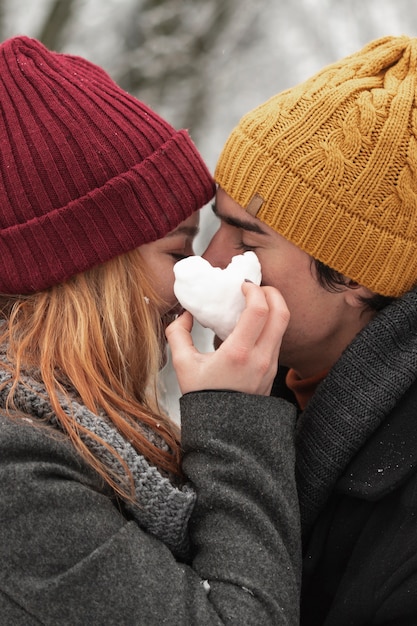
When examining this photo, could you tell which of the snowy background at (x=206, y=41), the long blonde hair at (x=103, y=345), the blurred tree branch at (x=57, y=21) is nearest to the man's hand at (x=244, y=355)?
the long blonde hair at (x=103, y=345)

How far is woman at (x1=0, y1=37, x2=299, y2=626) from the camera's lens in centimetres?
160

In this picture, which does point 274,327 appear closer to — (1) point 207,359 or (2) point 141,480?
(1) point 207,359

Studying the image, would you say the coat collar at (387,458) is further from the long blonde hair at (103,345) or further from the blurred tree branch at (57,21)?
the blurred tree branch at (57,21)

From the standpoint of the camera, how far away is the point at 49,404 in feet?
6.08

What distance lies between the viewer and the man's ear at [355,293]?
2387 millimetres

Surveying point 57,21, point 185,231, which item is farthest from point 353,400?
point 57,21

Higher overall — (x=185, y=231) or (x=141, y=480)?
(x=185, y=231)

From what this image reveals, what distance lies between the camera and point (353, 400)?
6.78 feet

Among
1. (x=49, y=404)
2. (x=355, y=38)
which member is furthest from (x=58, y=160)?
(x=355, y=38)

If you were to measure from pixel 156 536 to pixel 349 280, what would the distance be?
104 cm

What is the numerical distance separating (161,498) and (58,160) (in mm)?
988

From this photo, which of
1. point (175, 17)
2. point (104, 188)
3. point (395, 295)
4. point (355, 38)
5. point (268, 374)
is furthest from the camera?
point (355, 38)

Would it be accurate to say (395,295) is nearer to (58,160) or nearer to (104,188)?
(104,188)

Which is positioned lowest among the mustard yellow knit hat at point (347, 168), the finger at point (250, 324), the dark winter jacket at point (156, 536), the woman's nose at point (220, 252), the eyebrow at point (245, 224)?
the dark winter jacket at point (156, 536)
